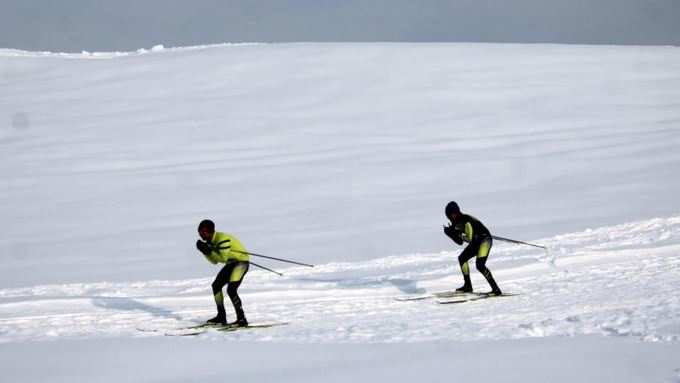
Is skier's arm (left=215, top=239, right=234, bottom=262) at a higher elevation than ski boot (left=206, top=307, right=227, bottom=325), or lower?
higher

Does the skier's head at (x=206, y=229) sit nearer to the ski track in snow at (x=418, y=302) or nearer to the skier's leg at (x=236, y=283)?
the skier's leg at (x=236, y=283)

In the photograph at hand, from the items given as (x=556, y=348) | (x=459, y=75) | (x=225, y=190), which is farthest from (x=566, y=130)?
(x=556, y=348)

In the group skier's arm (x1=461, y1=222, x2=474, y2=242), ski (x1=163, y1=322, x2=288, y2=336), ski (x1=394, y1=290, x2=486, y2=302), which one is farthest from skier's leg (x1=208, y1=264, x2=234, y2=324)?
skier's arm (x1=461, y1=222, x2=474, y2=242)

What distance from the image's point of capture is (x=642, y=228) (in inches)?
474

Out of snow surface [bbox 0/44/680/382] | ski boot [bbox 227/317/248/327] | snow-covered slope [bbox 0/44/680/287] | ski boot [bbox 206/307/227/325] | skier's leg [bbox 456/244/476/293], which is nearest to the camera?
snow surface [bbox 0/44/680/382]

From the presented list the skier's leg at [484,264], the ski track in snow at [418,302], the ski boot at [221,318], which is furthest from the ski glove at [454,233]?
the ski boot at [221,318]

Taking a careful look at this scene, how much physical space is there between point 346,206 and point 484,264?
6541 millimetres

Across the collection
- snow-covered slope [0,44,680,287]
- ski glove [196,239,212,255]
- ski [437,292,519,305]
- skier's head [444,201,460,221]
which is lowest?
ski [437,292,519,305]

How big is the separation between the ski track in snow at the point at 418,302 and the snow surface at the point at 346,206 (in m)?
0.05

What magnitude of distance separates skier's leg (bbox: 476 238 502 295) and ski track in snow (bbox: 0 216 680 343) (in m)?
0.30

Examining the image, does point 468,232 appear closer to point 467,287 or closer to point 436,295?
point 467,287

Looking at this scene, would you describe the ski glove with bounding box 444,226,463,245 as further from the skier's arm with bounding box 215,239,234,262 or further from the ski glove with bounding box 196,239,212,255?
the ski glove with bounding box 196,239,212,255

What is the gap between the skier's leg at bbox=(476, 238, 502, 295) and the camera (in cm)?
921

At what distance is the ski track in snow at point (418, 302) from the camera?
7270 mm
